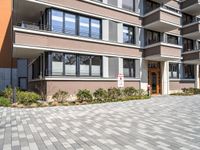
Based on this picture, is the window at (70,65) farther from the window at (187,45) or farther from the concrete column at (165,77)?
the window at (187,45)

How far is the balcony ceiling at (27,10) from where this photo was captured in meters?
15.9

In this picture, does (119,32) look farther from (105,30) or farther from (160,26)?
(160,26)

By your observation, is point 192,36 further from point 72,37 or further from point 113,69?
point 72,37

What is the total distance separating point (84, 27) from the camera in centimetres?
1791

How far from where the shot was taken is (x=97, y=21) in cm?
1881

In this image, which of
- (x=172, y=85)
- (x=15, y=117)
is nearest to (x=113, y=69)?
(x=172, y=85)

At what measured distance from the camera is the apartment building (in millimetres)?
15953

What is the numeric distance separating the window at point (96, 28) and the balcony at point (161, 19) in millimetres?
5492

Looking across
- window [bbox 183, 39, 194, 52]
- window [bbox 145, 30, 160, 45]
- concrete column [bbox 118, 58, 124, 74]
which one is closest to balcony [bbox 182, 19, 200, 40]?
window [bbox 183, 39, 194, 52]

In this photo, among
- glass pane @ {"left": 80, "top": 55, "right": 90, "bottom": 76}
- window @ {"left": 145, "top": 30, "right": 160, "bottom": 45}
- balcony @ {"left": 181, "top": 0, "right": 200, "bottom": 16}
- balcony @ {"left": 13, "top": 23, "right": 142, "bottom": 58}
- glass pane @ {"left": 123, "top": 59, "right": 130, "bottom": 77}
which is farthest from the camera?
balcony @ {"left": 181, "top": 0, "right": 200, "bottom": 16}

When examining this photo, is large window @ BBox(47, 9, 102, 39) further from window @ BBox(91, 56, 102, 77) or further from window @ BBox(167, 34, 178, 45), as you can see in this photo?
window @ BBox(167, 34, 178, 45)

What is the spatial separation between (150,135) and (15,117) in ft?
19.2

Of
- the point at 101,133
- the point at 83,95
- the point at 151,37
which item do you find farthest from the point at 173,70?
the point at 101,133

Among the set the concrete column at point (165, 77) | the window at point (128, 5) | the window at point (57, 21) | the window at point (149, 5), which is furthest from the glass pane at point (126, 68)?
the window at point (57, 21)
